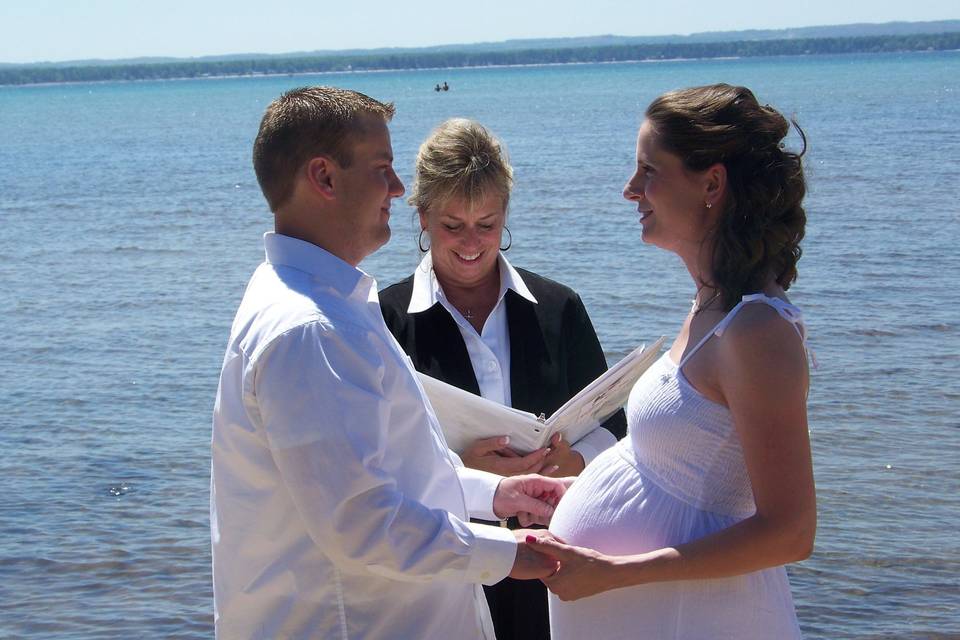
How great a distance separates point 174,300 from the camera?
14688mm

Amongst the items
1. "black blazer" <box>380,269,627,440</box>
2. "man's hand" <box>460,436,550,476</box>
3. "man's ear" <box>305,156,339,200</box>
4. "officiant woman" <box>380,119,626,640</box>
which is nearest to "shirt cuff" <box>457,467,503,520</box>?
"man's hand" <box>460,436,550,476</box>

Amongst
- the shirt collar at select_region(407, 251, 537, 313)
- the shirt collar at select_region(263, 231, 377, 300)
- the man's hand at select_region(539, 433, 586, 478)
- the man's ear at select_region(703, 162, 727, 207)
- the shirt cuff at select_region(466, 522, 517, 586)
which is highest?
the man's ear at select_region(703, 162, 727, 207)

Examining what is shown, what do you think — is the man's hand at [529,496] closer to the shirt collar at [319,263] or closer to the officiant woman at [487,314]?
the officiant woman at [487,314]

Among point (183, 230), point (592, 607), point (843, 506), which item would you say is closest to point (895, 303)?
point (843, 506)

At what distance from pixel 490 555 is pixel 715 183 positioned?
1077 millimetres

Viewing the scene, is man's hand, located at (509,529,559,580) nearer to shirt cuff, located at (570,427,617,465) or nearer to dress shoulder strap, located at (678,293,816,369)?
dress shoulder strap, located at (678,293,816,369)

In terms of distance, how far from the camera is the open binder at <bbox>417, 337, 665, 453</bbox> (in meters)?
3.47

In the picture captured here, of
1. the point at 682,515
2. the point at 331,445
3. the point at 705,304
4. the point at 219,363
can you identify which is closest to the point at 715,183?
the point at 705,304

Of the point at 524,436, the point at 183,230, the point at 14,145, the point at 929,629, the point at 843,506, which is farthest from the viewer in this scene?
the point at 14,145

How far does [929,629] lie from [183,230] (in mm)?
18234

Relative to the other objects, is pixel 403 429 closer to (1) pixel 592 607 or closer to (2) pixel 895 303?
(1) pixel 592 607

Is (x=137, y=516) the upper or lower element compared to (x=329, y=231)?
lower

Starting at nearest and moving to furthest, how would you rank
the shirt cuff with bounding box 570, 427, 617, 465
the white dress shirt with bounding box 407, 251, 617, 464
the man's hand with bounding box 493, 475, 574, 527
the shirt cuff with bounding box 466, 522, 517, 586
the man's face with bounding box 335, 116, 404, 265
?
1. the shirt cuff with bounding box 466, 522, 517, 586
2. the man's face with bounding box 335, 116, 404, 265
3. the man's hand with bounding box 493, 475, 574, 527
4. the shirt cuff with bounding box 570, 427, 617, 465
5. the white dress shirt with bounding box 407, 251, 617, 464

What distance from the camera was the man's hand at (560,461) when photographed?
371cm
